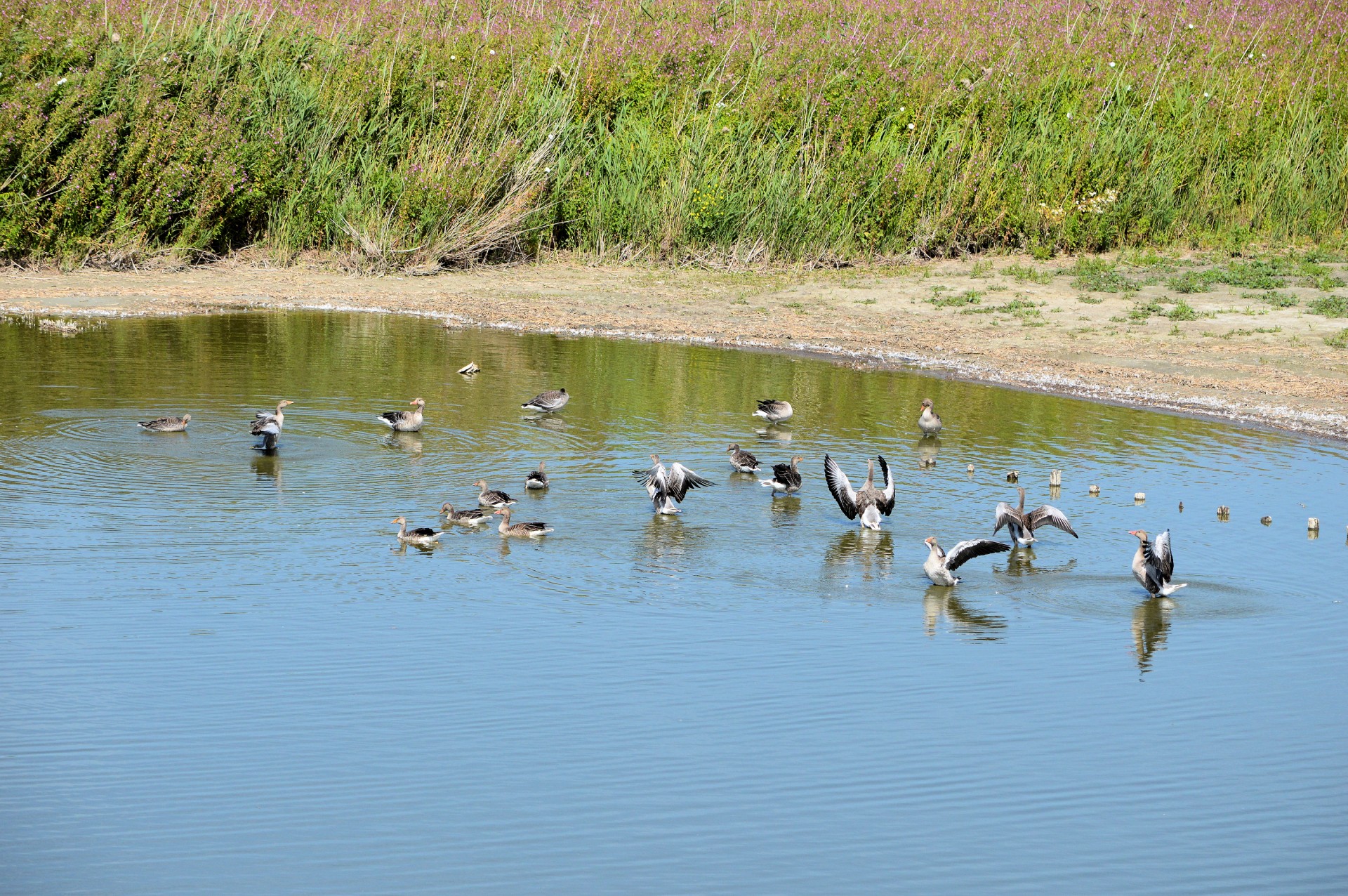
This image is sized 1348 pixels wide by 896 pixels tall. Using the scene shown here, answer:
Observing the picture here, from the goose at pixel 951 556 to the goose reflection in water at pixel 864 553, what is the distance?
0.45m

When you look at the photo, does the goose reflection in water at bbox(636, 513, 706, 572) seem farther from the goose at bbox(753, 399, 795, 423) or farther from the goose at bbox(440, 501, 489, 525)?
the goose at bbox(753, 399, 795, 423)

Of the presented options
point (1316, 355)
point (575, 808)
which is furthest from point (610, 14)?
point (575, 808)

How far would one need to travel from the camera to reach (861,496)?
12.2 metres

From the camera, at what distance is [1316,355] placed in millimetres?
19375

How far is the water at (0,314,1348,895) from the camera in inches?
261

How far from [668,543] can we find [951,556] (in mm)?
2146

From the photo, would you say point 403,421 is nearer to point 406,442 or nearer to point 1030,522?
point 406,442

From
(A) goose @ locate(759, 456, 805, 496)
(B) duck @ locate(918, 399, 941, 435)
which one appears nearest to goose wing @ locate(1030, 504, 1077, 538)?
(A) goose @ locate(759, 456, 805, 496)

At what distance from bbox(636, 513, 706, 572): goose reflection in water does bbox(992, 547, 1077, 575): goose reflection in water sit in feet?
7.31

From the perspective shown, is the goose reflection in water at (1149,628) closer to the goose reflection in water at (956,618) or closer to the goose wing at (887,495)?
the goose reflection in water at (956,618)

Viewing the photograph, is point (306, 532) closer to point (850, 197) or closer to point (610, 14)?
point (850, 197)

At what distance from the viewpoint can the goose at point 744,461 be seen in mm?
13844

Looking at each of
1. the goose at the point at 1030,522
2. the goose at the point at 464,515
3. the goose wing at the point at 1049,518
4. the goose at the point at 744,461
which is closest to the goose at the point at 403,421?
the goose at the point at 464,515

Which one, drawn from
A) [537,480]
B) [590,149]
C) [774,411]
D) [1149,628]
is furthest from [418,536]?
[590,149]
